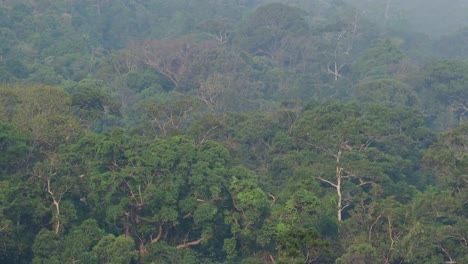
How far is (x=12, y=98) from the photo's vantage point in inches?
1265

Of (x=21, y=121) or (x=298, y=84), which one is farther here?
(x=298, y=84)

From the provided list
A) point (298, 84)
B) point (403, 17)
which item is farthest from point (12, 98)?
point (403, 17)

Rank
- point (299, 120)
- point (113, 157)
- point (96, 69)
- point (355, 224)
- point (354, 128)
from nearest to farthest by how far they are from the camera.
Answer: point (355, 224) < point (113, 157) < point (354, 128) < point (299, 120) < point (96, 69)

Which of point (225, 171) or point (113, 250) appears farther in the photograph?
point (225, 171)

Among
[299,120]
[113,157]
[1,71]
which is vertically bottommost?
[1,71]

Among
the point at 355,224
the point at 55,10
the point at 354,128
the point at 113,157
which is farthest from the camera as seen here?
the point at 55,10

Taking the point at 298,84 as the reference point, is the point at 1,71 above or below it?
above

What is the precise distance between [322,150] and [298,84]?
22.7m

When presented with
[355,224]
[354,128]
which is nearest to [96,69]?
[354,128]

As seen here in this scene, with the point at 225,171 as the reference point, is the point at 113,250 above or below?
above

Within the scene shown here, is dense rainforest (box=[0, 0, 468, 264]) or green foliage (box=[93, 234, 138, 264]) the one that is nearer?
green foliage (box=[93, 234, 138, 264])

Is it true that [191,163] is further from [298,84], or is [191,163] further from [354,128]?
[298,84]

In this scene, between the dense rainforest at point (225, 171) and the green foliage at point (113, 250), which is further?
the dense rainforest at point (225, 171)

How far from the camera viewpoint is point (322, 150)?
32594 millimetres
